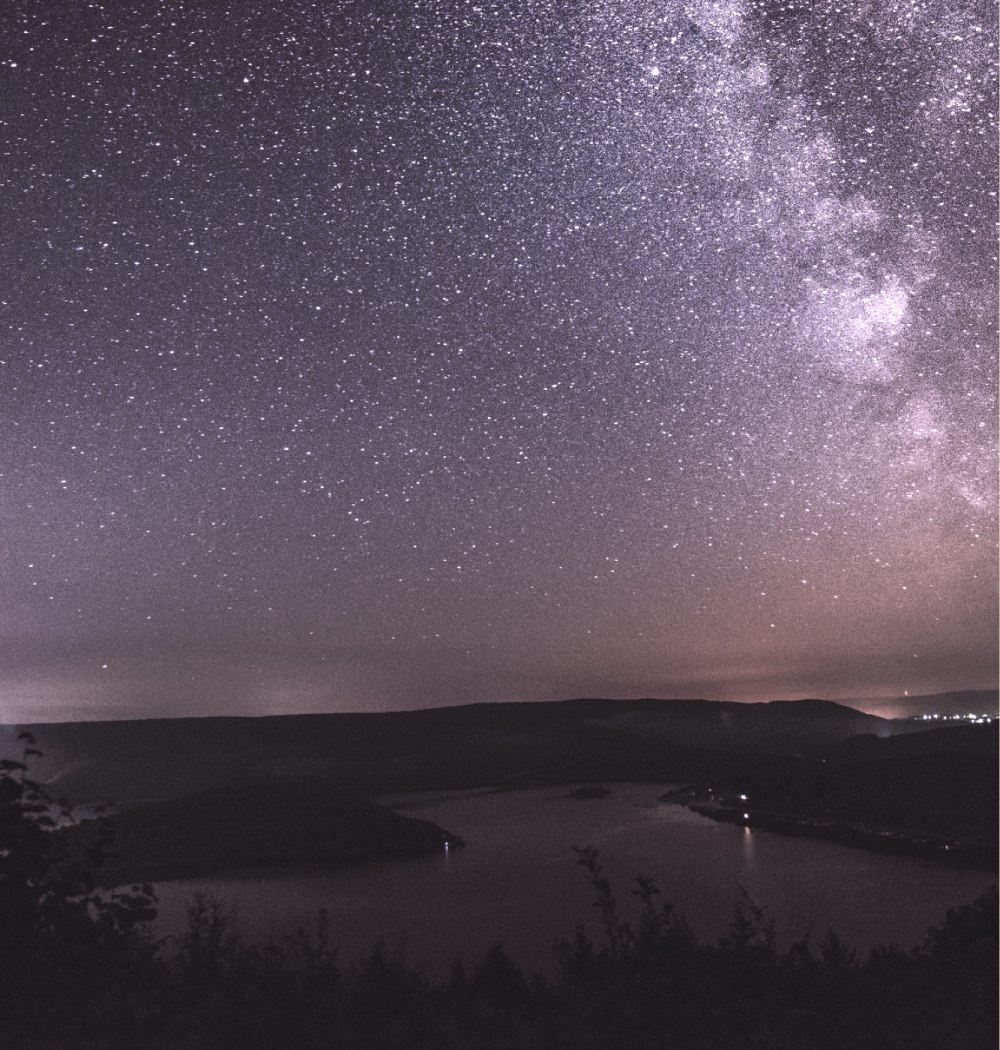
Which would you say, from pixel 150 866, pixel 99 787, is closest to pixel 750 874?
pixel 150 866

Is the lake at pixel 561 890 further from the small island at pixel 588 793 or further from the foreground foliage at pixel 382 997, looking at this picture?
the small island at pixel 588 793

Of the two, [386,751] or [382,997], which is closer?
[382,997]

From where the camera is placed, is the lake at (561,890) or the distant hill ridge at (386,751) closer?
the lake at (561,890)

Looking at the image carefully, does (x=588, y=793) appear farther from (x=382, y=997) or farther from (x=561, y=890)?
(x=382, y=997)

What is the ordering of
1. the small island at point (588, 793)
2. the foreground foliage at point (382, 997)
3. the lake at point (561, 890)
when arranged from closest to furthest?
the foreground foliage at point (382, 997) < the lake at point (561, 890) < the small island at point (588, 793)

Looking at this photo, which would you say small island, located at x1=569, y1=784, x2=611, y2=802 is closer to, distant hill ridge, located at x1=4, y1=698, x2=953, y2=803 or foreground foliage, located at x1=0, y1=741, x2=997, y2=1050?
distant hill ridge, located at x1=4, y1=698, x2=953, y2=803

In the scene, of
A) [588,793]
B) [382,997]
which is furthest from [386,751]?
[382,997]

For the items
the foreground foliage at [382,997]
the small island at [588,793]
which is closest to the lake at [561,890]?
the foreground foliage at [382,997]
